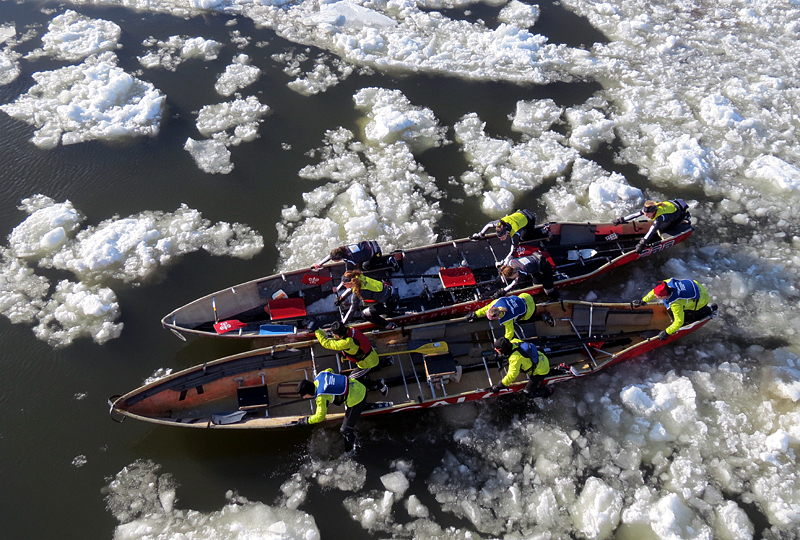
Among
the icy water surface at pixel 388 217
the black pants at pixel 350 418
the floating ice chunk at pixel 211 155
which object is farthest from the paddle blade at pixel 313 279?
the floating ice chunk at pixel 211 155

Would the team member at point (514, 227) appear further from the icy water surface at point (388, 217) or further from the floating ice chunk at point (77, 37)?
the floating ice chunk at point (77, 37)

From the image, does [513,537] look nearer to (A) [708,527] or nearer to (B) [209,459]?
(A) [708,527]

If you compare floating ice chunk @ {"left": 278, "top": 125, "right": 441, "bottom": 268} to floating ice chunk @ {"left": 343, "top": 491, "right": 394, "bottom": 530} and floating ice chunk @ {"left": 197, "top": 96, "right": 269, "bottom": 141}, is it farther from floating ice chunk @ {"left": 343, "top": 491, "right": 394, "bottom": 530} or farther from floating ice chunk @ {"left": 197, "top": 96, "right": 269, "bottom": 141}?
floating ice chunk @ {"left": 343, "top": 491, "right": 394, "bottom": 530}

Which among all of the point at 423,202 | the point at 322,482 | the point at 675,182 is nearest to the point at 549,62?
the point at 675,182

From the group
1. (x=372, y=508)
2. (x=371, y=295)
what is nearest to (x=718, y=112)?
(x=371, y=295)

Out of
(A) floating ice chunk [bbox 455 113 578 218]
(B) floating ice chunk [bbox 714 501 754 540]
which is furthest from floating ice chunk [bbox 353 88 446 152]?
(B) floating ice chunk [bbox 714 501 754 540]

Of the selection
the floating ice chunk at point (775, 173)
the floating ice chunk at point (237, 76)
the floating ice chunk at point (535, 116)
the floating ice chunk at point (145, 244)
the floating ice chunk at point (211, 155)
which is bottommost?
the floating ice chunk at point (145, 244)

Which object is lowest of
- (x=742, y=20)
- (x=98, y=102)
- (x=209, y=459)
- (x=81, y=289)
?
(x=209, y=459)

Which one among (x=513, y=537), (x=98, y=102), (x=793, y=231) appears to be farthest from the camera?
(x=98, y=102)
